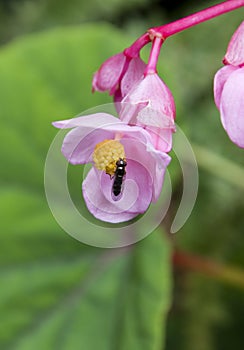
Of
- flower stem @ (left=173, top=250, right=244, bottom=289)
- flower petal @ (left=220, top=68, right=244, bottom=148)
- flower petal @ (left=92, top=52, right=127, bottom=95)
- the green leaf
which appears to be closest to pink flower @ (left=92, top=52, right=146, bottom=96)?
flower petal @ (left=92, top=52, right=127, bottom=95)

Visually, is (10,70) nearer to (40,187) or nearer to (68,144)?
(40,187)

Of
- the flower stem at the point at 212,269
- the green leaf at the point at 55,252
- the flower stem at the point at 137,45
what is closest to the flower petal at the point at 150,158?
the flower stem at the point at 137,45

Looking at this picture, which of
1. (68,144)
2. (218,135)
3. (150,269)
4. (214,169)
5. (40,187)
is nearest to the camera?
(68,144)

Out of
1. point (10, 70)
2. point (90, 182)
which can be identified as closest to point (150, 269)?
point (10, 70)

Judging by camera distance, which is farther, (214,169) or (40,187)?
(214,169)

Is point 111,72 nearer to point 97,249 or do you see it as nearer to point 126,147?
point 126,147
